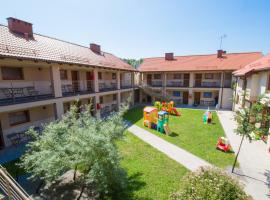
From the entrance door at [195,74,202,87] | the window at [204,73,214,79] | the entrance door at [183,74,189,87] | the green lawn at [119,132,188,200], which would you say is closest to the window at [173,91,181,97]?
the entrance door at [183,74,189,87]

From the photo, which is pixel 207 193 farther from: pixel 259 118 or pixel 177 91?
pixel 177 91

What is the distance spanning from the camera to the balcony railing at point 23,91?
10093mm

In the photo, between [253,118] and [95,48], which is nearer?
[253,118]

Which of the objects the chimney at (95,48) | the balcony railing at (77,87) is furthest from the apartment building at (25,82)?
the chimney at (95,48)

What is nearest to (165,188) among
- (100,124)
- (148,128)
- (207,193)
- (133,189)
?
(133,189)

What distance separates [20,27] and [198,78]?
80.4 feet

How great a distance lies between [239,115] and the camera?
816cm

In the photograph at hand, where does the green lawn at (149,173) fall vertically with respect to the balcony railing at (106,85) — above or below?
below

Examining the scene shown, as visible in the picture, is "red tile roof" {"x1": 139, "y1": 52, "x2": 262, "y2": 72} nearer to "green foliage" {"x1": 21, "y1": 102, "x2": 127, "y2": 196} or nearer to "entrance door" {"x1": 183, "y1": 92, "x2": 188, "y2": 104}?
"entrance door" {"x1": 183, "y1": 92, "x2": 188, "y2": 104}

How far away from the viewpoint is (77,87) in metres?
16.8

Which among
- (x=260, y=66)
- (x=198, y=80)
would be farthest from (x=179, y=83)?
(x=260, y=66)

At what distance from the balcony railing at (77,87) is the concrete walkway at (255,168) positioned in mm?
13086

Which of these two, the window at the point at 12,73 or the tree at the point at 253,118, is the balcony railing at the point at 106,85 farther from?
the tree at the point at 253,118

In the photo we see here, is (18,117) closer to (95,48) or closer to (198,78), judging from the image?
(95,48)
